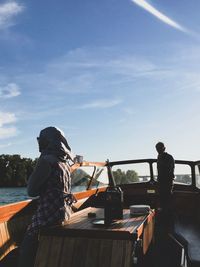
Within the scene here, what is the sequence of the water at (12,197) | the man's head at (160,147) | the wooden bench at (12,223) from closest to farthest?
the wooden bench at (12,223) < the man's head at (160,147) < the water at (12,197)

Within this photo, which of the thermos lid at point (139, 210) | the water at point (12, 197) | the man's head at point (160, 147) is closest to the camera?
the thermos lid at point (139, 210)

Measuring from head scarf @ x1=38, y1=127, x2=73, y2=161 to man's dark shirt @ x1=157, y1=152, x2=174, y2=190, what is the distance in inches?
161

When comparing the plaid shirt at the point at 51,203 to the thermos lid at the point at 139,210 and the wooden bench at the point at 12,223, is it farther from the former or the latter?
the wooden bench at the point at 12,223

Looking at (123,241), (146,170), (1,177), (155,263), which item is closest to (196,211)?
(146,170)

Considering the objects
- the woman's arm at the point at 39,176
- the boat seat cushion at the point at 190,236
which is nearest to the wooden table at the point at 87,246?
the woman's arm at the point at 39,176

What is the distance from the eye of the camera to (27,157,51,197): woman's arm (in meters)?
2.76

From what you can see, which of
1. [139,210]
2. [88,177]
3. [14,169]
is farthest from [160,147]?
[14,169]

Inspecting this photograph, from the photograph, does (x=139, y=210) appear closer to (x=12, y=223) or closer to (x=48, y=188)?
(x=48, y=188)

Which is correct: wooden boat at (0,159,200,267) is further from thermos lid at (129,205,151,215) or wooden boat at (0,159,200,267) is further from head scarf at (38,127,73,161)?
head scarf at (38,127,73,161)

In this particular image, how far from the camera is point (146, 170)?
9070 mm

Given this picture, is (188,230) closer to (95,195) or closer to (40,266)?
(95,195)

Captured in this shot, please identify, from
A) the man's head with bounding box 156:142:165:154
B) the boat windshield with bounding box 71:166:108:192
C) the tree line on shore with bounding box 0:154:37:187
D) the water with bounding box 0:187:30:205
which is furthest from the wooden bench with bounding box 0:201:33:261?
the tree line on shore with bounding box 0:154:37:187

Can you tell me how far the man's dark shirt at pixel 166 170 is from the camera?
22.0 feet

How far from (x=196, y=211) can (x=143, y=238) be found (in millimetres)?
4444
